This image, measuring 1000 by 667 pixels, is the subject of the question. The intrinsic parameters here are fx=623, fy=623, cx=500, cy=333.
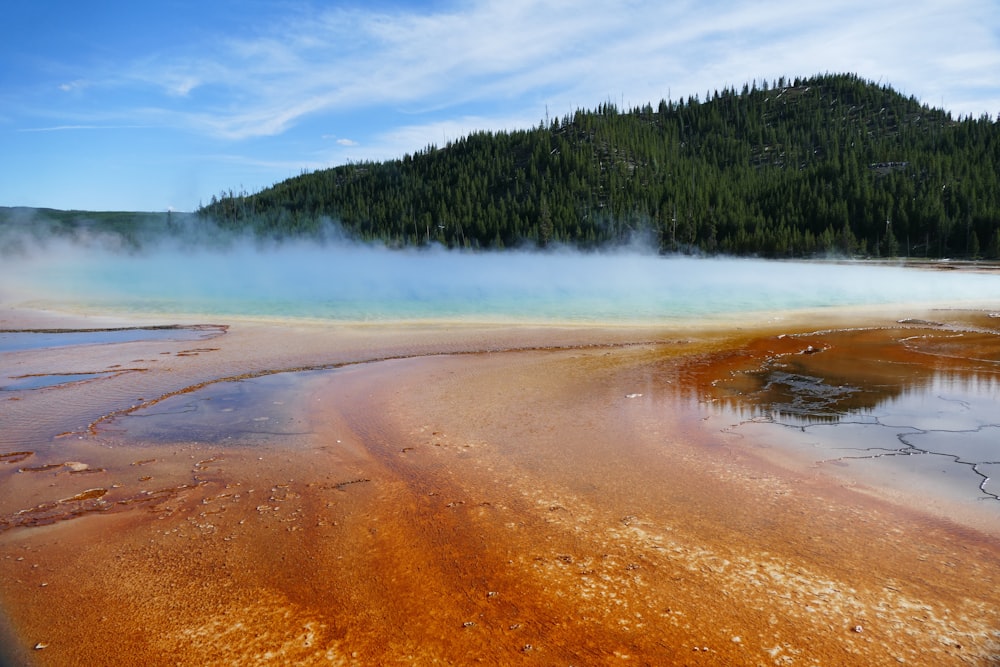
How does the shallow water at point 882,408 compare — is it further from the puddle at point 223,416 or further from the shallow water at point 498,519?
the puddle at point 223,416

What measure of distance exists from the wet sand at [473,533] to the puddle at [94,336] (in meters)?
6.54

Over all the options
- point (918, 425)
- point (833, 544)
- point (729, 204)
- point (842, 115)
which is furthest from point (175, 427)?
point (842, 115)

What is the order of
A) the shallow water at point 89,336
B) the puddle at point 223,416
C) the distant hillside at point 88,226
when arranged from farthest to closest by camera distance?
1. the distant hillside at point 88,226
2. the shallow water at point 89,336
3. the puddle at point 223,416

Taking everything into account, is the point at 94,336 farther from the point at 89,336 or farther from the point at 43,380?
the point at 43,380

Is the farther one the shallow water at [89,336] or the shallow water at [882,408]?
the shallow water at [89,336]

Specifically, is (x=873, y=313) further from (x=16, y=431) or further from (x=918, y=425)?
(x=16, y=431)

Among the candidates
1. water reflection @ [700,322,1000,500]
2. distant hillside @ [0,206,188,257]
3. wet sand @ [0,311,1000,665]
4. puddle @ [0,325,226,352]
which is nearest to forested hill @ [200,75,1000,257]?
distant hillside @ [0,206,188,257]

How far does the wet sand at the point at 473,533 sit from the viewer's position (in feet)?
11.9

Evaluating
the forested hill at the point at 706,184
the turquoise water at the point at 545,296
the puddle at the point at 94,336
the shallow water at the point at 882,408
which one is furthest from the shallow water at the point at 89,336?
the forested hill at the point at 706,184

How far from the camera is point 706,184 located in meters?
98.1

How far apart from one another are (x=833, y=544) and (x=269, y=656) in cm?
397

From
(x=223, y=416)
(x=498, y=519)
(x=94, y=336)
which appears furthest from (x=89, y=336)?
(x=498, y=519)

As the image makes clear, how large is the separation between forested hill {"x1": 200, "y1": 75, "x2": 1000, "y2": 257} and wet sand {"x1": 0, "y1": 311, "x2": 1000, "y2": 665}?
2832 inches

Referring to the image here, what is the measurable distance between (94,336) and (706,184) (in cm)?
9493
